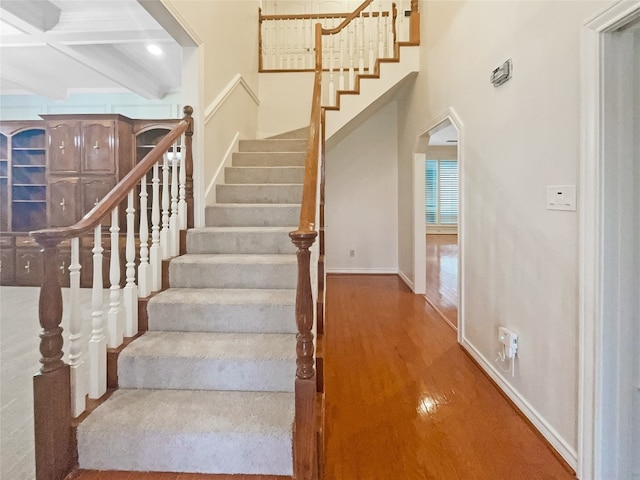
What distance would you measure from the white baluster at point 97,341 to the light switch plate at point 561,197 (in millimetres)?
2233

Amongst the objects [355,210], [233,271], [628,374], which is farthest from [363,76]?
[628,374]

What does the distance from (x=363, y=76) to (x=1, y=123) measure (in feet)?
15.7

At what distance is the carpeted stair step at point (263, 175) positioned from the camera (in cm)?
334

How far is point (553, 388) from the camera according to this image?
1.73 m

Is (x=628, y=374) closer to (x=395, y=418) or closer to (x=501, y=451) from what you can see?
(x=501, y=451)

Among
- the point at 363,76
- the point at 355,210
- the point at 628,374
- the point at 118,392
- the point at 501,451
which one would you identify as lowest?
the point at 501,451

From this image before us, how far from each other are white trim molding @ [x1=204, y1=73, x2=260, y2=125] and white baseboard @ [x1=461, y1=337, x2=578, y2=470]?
2.85m

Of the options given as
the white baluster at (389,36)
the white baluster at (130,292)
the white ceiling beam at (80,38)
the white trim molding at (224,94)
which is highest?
the white baluster at (389,36)

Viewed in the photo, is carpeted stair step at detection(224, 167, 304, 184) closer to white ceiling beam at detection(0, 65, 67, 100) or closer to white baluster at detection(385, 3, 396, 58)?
white baluster at detection(385, 3, 396, 58)

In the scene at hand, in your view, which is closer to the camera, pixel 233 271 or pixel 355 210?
pixel 233 271

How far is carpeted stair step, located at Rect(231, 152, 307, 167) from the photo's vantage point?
361 centimetres

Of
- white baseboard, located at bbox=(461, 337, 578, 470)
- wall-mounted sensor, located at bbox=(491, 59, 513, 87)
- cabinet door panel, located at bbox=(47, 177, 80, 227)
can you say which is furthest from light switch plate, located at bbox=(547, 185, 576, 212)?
cabinet door panel, located at bbox=(47, 177, 80, 227)

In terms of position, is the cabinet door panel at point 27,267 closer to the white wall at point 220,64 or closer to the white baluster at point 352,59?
the white wall at point 220,64

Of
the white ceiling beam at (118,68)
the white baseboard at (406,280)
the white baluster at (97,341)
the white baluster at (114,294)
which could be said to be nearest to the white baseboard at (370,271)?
the white baseboard at (406,280)
